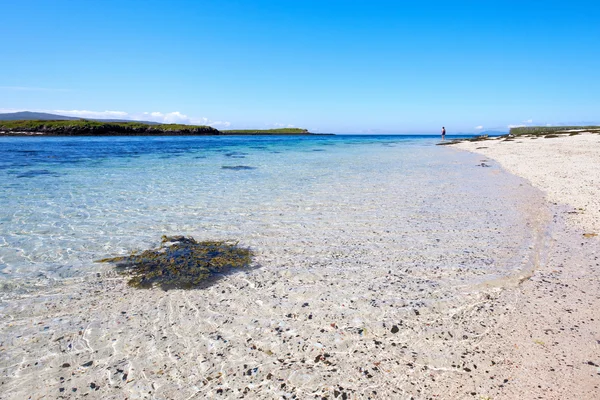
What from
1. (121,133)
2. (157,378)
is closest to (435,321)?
(157,378)

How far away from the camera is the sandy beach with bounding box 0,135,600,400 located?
131 inches

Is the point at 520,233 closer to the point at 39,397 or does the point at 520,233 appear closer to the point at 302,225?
the point at 302,225

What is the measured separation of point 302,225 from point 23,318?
594cm

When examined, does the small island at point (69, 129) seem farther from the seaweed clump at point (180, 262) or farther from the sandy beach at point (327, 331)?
the sandy beach at point (327, 331)

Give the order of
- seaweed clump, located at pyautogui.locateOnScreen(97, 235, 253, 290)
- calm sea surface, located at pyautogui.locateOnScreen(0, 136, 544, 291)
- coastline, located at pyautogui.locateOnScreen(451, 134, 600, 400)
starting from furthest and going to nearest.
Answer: calm sea surface, located at pyautogui.locateOnScreen(0, 136, 544, 291) → seaweed clump, located at pyautogui.locateOnScreen(97, 235, 253, 290) → coastline, located at pyautogui.locateOnScreen(451, 134, 600, 400)

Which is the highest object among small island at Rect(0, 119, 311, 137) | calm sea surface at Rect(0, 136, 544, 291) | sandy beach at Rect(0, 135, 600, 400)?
small island at Rect(0, 119, 311, 137)

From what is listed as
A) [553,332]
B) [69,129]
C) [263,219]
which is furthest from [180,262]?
[69,129]

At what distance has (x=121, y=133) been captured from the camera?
9925cm

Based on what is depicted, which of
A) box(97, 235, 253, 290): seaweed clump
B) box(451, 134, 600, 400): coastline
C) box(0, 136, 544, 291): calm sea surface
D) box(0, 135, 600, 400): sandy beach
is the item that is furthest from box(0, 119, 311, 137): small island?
box(451, 134, 600, 400): coastline

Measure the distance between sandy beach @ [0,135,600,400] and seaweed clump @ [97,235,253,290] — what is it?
28cm

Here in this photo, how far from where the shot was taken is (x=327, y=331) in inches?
167

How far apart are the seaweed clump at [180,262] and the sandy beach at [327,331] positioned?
281 millimetres

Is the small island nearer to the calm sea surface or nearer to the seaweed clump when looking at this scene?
the calm sea surface

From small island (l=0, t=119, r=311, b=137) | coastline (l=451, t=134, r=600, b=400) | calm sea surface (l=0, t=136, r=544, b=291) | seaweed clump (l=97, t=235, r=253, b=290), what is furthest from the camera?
small island (l=0, t=119, r=311, b=137)
